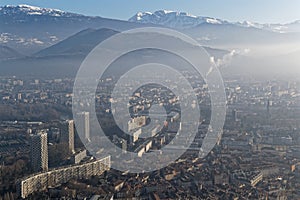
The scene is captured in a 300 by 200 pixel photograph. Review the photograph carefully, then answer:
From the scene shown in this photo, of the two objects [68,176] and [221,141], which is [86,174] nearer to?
[68,176]

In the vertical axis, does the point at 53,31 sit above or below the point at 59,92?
above

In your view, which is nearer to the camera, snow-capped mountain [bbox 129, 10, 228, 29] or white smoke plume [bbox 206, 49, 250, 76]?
white smoke plume [bbox 206, 49, 250, 76]

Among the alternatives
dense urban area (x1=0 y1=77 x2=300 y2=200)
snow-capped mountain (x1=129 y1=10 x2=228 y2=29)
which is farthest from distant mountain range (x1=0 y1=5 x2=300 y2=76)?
dense urban area (x1=0 y1=77 x2=300 y2=200)

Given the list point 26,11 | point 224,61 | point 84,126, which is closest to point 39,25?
point 26,11

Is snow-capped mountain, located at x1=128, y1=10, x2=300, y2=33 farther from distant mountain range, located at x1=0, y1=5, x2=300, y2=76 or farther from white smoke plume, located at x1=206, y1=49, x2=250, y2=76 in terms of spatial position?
white smoke plume, located at x1=206, y1=49, x2=250, y2=76

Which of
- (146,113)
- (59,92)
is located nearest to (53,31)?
(59,92)

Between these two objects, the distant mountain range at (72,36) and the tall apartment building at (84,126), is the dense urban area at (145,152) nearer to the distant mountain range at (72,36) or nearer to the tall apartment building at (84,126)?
the tall apartment building at (84,126)
